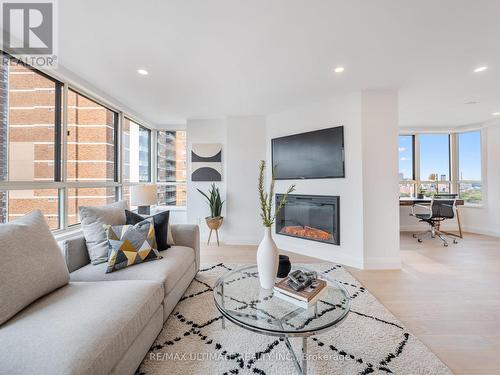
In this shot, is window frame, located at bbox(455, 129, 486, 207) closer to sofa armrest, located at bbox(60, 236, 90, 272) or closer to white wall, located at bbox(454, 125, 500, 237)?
white wall, located at bbox(454, 125, 500, 237)

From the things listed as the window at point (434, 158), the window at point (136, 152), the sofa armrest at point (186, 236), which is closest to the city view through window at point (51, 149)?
the window at point (136, 152)

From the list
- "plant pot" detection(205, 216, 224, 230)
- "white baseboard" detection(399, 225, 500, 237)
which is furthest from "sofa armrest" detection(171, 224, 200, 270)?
"white baseboard" detection(399, 225, 500, 237)

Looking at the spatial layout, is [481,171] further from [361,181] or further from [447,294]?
[447,294]

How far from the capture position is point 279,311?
1.32 metres

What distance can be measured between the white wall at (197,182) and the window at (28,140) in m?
2.07

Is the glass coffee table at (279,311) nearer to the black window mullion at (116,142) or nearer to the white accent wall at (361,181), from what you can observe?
the white accent wall at (361,181)

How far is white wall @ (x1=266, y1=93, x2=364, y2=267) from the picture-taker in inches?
115

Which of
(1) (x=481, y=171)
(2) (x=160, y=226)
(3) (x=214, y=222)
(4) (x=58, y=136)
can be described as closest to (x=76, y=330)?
(2) (x=160, y=226)

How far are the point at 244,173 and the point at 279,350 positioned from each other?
2.90 m

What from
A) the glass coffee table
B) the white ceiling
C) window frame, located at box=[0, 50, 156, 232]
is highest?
the white ceiling

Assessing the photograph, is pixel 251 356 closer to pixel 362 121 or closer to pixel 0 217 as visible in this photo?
pixel 0 217

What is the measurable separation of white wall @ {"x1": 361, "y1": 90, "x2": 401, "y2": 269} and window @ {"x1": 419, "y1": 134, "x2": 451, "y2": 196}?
313 cm

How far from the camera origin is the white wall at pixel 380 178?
2.87 metres

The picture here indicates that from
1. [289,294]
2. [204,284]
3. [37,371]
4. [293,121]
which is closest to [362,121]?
[293,121]
